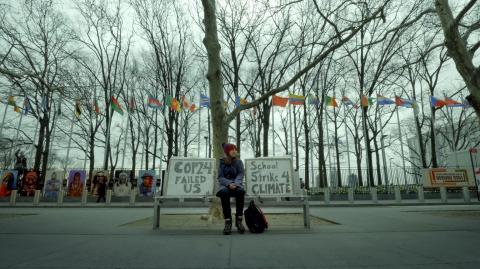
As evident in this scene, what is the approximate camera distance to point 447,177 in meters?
17.5

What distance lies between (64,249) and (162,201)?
7.02ft

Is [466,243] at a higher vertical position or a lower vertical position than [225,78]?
lower

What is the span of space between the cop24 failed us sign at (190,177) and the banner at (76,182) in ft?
→ 54.4

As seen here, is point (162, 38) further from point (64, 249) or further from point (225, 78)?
point (64, 249)

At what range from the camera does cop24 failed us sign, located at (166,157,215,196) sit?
18.3ft

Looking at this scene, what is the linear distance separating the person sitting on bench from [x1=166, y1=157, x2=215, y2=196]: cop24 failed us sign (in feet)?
2.56

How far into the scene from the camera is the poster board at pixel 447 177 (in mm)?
17391

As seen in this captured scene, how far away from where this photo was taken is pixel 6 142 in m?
22.7

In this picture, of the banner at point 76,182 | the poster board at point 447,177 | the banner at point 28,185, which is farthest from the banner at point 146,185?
the poster board at point 447,177

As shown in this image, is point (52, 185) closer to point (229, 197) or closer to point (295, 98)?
point (295, 98)

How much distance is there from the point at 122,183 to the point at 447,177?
21.8m

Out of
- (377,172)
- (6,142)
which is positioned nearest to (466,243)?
(377,172)

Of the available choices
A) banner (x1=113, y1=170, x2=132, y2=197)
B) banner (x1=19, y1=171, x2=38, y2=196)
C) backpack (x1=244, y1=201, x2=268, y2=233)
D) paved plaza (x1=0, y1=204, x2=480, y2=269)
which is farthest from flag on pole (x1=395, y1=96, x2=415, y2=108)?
banner (x1=19, y1=171, x2=38, y2=196)

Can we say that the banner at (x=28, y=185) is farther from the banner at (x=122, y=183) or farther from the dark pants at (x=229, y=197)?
the dark pants at (x=229, y=197)
